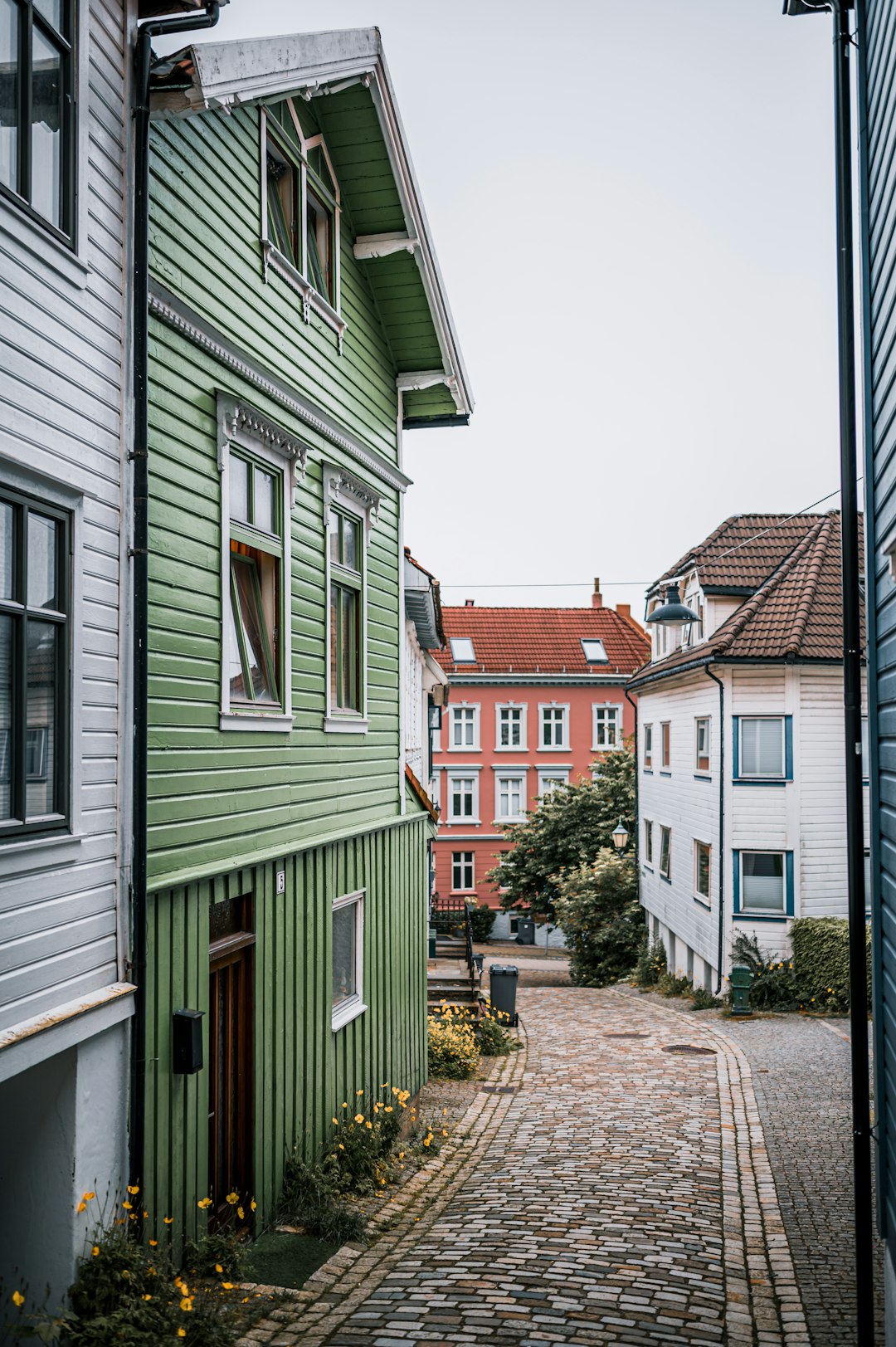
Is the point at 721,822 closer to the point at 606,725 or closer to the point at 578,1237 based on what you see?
the point at 578,1237

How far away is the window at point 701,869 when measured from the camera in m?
23.7

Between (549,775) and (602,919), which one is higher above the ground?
(549,775)

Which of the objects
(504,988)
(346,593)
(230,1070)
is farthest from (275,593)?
(504,988)

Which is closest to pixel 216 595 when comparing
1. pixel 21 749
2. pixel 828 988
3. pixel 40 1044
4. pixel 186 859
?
pixel 186 859

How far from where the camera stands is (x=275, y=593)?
8656mm

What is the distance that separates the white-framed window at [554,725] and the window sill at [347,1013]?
3658 centimetres

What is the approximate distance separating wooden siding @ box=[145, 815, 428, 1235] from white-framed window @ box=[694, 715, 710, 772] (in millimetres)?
11127

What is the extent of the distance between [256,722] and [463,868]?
127ft

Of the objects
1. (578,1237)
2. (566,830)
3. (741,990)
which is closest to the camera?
(578,1237)

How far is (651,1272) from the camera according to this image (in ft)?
23.9

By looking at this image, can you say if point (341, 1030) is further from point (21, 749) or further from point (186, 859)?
point (21, 749)

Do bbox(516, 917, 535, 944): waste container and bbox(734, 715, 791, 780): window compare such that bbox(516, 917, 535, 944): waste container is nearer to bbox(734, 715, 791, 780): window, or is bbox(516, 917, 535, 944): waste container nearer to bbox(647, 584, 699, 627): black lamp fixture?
bbox(734, 715, 791, 780): window

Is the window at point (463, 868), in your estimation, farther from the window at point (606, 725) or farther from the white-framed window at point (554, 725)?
the window at point (606, 725)

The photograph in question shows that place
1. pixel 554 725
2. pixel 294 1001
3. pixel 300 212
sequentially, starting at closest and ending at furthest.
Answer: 1. pixel 294 1001
2. pixel 300 212
3. pixel 554 725
